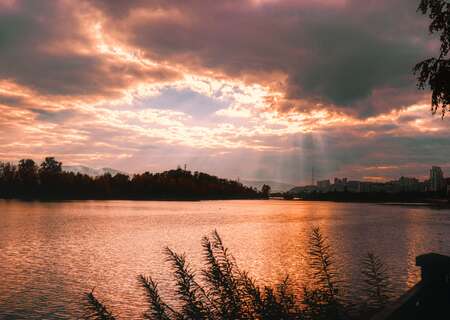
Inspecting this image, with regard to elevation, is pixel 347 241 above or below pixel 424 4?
below

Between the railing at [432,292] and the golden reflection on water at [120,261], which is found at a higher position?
the railing at [432,292]

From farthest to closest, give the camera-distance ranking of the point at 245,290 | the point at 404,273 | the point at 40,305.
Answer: the point at 404,273 → the point at 40,305 → the point at 245,290

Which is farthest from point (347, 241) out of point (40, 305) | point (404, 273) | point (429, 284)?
point (429, 284)

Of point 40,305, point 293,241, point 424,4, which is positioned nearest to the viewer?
point 424,4

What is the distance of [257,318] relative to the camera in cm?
578

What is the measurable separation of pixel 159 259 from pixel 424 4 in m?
36.8

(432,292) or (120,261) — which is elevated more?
(432,292)

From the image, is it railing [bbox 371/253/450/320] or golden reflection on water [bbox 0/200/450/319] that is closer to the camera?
railing [bbox 371/253/450/320]

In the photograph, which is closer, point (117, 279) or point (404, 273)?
point (117, 279)

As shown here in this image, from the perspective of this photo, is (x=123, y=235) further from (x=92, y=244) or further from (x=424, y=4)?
(x=424, y=4)

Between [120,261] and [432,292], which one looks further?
[120,261]

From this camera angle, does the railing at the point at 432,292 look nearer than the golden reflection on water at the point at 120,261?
Yes

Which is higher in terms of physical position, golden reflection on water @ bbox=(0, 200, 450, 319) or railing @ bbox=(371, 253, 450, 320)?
railing @ bbox=(371, 253, 450, 320)

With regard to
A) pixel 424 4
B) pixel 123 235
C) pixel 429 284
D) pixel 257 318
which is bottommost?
pixel 123 235
